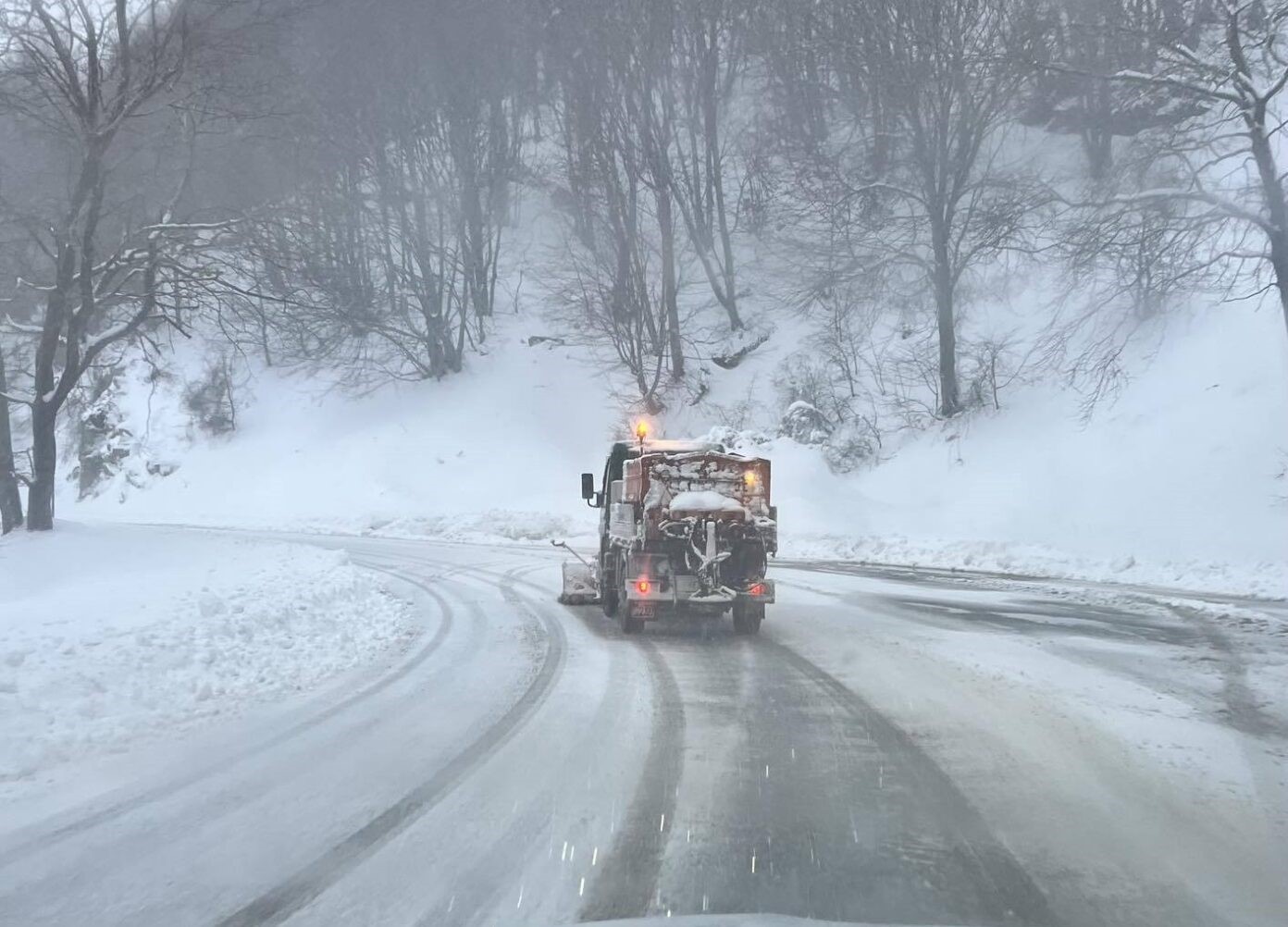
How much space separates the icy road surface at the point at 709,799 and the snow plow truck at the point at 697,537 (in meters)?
1.46

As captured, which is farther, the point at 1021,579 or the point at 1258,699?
the point at 1021,579

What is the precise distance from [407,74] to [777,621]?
32.7 meters

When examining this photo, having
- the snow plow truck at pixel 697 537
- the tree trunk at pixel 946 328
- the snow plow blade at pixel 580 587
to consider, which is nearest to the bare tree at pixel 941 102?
the tree trunk at pixel 946 328

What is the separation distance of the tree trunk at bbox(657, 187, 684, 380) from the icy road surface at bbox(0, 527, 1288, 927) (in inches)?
1036

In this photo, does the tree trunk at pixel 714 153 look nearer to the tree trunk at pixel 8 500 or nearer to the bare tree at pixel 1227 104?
the bare tree at pixel 1227 104

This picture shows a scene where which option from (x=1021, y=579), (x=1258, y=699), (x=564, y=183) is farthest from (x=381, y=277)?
(x=1258, y=699)

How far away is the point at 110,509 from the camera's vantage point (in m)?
42.9

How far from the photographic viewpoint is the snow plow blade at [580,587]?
48.9 feet

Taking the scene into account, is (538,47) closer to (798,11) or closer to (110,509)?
(798,11)

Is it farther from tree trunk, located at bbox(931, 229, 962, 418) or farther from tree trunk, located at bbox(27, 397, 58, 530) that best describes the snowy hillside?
tree trunk, located at bbox(27, 397, 58, 530)

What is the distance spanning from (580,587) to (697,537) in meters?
3.57

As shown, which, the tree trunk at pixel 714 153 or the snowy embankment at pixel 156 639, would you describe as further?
the tree trunk at pixel 714 153

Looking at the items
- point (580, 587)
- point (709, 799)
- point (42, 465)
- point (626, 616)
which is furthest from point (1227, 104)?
point (42, 465)

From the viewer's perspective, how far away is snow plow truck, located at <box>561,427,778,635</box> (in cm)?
1187
